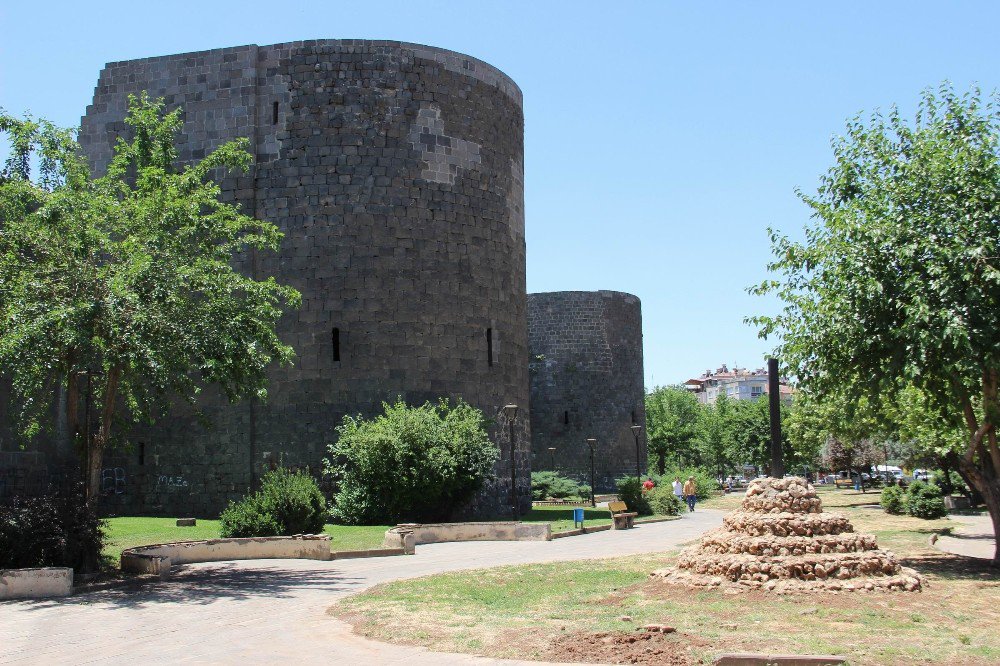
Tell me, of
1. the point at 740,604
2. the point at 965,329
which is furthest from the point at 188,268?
the point at 965,329

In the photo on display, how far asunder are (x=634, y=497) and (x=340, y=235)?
1280 cm

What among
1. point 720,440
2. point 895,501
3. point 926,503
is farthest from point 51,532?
point 720,440

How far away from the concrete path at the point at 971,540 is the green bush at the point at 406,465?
10.7 metres

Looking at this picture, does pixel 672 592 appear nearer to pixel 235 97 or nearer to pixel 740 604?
pixel 740 604

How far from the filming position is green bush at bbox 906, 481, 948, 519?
1096 inches

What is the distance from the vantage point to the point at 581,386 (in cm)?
4812

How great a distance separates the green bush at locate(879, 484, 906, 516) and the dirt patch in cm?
2380

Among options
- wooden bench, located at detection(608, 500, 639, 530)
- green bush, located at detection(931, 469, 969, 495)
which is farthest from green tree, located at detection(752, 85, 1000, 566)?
green bush, located at detection(931, 469, 969, 495)

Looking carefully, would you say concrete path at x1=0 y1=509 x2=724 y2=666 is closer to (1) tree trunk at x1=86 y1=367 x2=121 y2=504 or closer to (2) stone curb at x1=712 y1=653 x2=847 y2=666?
(1) tree trunk at x1=86 y1=367 x2=121 y2=504

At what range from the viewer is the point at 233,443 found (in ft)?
82.2

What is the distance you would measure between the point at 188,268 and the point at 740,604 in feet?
30.5

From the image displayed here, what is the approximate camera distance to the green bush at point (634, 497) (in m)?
30.7

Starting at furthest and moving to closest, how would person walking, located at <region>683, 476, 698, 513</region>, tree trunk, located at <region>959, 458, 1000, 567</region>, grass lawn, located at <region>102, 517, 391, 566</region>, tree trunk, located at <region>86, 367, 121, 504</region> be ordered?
person walking, located at <region>683, 476, 698, 513</region> → grass lawn, located at <region>102, 517, 391, 566</region> → tree trunk, located at <region>959, 458, 1000, 567</region> → tree trunk, located at <region>86, 367, 121, 504</region>

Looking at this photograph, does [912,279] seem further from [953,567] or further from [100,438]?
[100,438]
